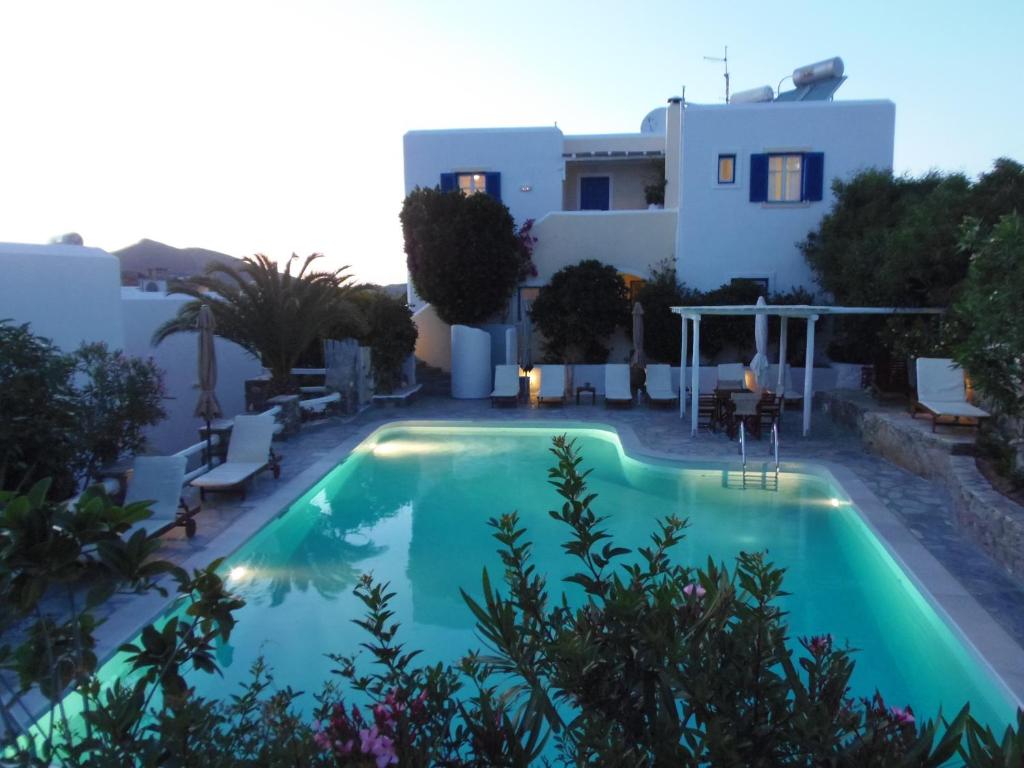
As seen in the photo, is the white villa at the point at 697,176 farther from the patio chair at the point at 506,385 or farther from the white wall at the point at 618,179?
the patio chair at the point at 506,385

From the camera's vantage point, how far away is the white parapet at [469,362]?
59.5 ft

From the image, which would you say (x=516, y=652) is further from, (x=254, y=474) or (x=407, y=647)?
(x=254, y=474)

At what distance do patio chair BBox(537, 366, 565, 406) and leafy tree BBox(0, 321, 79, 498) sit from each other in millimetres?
10536

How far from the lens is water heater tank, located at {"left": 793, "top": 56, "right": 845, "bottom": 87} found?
2173cm

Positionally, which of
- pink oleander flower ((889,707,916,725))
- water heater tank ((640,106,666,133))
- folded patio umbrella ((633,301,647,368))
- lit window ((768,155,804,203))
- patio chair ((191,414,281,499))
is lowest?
patio chair ((191,414,281,499))

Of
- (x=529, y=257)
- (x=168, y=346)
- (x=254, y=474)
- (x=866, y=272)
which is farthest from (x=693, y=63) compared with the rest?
(x=254, y=474)

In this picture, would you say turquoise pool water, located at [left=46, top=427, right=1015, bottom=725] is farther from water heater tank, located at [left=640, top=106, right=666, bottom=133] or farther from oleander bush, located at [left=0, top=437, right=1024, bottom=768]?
water heater tank, located at [left=640, top=106, right=666, bottom=133]

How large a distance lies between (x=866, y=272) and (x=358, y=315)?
34.6 feet

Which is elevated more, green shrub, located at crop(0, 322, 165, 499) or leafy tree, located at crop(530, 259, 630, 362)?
leafy tree, located at crop(530, 259, 630, 362)

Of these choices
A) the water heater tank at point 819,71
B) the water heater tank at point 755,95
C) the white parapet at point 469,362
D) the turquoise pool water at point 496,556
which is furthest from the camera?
the water heater tank at point 755,95

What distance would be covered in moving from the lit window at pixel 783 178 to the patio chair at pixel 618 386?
20.5 ft

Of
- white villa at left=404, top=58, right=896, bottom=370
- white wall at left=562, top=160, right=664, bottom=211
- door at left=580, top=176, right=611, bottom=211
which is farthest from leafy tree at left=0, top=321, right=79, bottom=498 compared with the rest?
door at left=580, top=176, right=611, bottom=211

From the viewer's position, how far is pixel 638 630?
2.09 metres

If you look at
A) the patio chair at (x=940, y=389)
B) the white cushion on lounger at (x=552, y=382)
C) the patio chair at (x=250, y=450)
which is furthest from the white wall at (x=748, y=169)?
the patio chair at (x=250, y=450)
